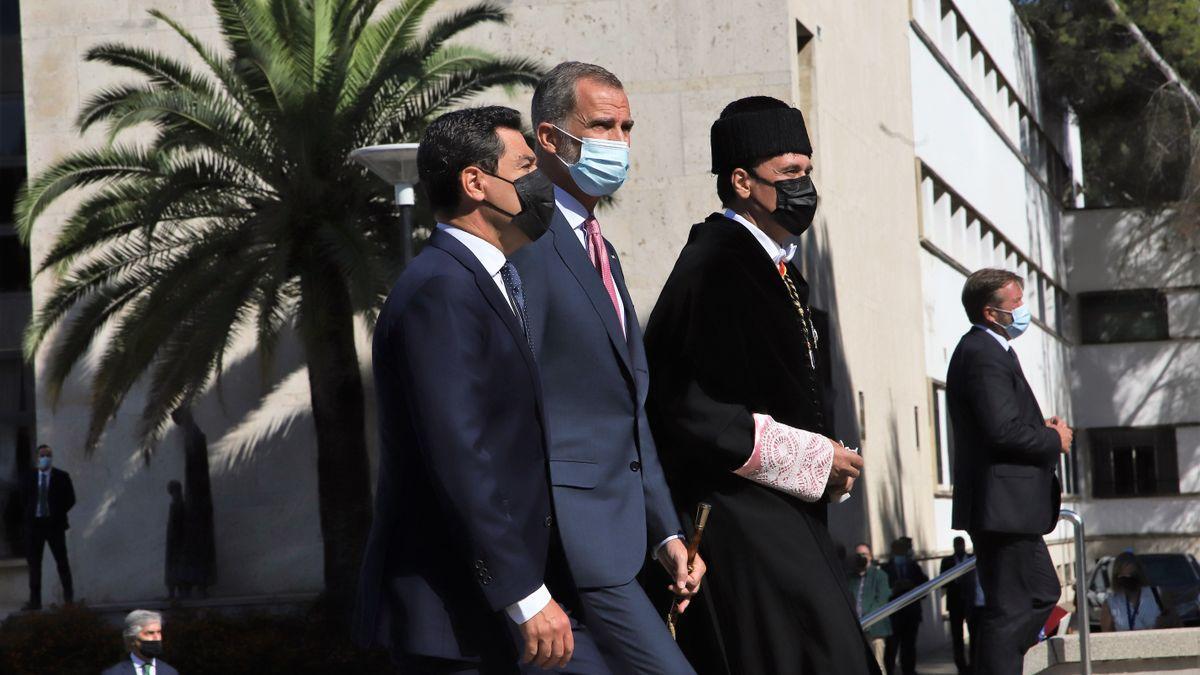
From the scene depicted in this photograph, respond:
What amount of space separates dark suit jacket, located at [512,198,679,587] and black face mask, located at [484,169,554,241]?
26 cm

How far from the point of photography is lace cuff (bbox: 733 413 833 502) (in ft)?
16.1

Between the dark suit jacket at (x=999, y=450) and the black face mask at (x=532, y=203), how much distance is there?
350 centimetres

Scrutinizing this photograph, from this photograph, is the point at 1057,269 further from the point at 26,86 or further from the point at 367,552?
the point at 367,552

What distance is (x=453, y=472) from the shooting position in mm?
3883

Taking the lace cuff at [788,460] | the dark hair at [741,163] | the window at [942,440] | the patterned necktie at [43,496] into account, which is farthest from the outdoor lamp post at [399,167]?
the window at [942,440]

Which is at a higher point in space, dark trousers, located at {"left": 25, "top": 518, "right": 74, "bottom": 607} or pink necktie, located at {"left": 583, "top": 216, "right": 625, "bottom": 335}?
pink necktie, located at {"left": 583, "top": 216, "right": 625, "bottom": 335}

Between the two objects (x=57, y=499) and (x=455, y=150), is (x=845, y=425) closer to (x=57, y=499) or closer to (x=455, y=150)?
(x=57, y=499)

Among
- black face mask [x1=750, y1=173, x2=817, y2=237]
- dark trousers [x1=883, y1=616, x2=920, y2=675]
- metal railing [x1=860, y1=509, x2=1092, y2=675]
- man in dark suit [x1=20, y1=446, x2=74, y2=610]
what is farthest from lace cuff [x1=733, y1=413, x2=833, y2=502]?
man in dark suit [x1=20, y1=446, x2=74, y2=610]

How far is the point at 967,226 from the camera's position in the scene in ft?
115

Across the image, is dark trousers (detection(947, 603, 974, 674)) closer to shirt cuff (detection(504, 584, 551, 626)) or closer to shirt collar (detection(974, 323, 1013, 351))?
shirt collar (detection(974, 323, 1013, 351))

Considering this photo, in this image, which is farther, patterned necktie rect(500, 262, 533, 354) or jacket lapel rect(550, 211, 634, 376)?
jacket lapel rect(550, 211, 634, 376)

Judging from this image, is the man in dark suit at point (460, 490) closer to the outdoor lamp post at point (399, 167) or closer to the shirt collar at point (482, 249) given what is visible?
the shirt collar at point (482, 249)

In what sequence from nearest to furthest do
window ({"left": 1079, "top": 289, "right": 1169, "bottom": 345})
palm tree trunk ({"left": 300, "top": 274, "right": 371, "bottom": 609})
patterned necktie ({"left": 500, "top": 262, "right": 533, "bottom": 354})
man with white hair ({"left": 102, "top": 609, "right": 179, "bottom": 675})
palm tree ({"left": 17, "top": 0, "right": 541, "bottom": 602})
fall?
patterned necktie ({"left": 500, "top": 262, "right": 533, "bottom": 354}), man with white hair ({"left": 102, "top": 609, "right": 179, "bottom": 675}), palm tree ({"left": 17, "top": 0, "right": 541, "bottom": 602}), palm tree trunk ({"left": 300, "top": 274, "right": 371, "bottom": 609}), window ({"left": 1079, "top": 289, "right": 1169, "bottom": 345})

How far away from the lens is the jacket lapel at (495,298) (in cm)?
411
